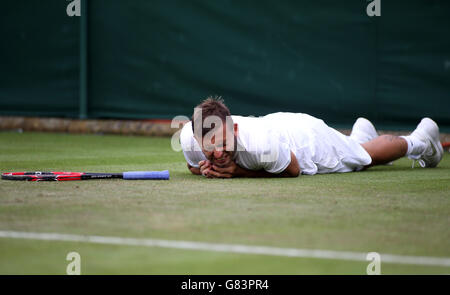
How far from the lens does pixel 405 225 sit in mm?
3281

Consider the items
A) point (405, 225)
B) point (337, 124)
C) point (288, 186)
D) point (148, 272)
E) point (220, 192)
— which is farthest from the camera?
point (337, 124)

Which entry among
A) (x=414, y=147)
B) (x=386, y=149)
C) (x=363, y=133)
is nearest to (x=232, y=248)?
(x=386, y=149)

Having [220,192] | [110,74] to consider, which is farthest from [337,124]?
[220,192]

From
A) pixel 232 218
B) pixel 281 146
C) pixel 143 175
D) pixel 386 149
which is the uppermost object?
pixel 386 149

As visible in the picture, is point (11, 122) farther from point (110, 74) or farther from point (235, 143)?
point (235, 143)

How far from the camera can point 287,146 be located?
16.3 ft

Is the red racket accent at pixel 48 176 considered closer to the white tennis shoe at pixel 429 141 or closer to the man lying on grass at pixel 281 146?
the man lying on grass at pixel 281 146

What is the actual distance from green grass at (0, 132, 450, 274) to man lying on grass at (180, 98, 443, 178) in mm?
135

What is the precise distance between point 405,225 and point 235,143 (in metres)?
1.60

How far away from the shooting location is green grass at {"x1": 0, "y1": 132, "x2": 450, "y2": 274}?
2600mm

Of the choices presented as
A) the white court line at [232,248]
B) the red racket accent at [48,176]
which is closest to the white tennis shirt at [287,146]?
the red racket accent at [48,176]

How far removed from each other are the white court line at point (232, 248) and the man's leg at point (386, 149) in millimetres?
2966

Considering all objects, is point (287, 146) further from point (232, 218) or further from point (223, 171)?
point (232, 218)

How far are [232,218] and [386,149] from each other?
8.14 ft
